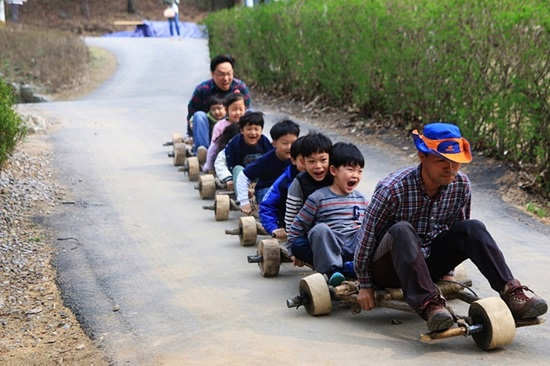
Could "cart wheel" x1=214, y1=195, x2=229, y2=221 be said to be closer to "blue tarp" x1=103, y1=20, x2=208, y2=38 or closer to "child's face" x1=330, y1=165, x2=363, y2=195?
"child's face" x1=330, y1=165, x2=363, y2=195

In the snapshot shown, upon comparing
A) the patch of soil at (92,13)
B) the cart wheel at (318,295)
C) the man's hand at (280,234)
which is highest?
the patch of soil at (92,13)

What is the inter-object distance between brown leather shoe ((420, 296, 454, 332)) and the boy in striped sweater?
1079mm

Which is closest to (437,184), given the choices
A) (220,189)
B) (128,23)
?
(220,189)

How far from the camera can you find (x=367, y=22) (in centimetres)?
1352

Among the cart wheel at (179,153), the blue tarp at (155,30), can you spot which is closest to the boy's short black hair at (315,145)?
the cart wheel at (179,153)

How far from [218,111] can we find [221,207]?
248cm

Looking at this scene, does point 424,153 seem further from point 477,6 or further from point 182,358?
point 477,6

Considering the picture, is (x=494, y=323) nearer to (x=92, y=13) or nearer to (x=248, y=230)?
(x=248, y=230)

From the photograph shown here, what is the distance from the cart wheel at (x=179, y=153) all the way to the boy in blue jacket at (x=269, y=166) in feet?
12.6

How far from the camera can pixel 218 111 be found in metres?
11.3

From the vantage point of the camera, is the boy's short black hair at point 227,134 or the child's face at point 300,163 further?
the boy's short black hair at point 227,134

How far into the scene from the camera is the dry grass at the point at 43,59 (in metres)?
27.1

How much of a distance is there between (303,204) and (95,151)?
766 centimetres

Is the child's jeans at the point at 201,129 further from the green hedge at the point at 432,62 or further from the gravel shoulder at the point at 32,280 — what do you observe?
the green hedge at the point at 432,62
